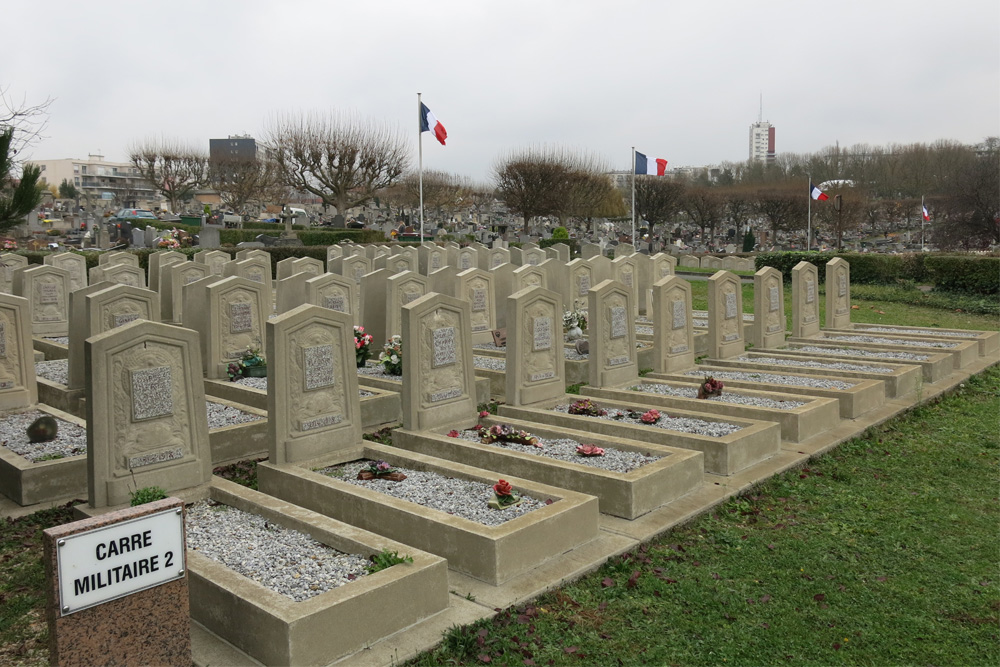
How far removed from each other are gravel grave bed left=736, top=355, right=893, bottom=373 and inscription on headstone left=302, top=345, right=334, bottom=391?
7.21 metres

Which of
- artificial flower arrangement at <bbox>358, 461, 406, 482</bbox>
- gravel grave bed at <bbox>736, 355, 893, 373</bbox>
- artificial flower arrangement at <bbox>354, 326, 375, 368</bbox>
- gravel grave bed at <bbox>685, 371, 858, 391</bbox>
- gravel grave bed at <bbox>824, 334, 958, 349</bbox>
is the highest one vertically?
artificial flower arrangement at <bbox>354, 326, 375, 368</bbox>

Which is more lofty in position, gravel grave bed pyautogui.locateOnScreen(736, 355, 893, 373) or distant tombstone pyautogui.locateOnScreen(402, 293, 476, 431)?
distant tombstone pyautogui.locateOnScreen(402, 293, 476, 431)

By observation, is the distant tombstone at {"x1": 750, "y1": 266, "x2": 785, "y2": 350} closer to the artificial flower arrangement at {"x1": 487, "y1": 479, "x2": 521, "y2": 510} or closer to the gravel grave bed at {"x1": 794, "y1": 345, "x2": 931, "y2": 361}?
the gravel grave bed at {"x1": 794, "y1": 345, "x2": 931, "y2": 361}

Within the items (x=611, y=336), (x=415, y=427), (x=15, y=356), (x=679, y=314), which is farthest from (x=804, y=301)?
(x=15, y=356)

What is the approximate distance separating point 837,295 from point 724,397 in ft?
23.8

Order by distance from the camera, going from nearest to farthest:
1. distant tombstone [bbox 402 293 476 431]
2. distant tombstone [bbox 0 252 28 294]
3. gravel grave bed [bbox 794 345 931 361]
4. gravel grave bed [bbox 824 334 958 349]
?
distant tombstone [bbox 402 293 476 431], gravel grave bed [bbox 794 345 931 361], gravel grave bed [bbox 824 334 958 349], distant tombstone [bbox 0 252 28 294]

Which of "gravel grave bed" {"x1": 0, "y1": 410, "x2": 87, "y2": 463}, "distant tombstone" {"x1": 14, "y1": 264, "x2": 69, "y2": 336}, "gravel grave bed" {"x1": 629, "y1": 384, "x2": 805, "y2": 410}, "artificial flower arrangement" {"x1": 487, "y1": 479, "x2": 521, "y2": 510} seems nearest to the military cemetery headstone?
"artificial flower arrangement" {"x1": 487, "y1": 479, "x2": 521, "y2": 510}

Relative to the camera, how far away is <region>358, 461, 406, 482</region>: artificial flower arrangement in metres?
7.05

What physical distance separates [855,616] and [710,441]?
2941 mm

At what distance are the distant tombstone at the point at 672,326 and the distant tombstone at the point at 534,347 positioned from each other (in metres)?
2.09

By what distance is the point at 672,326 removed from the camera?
11758 mm

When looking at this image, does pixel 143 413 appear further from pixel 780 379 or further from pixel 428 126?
pixel 428 126

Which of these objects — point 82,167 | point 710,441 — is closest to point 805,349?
point 710,441

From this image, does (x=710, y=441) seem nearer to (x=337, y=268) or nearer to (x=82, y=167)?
(x=337, y=268)
